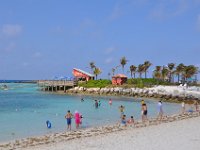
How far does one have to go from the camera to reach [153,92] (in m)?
66.1

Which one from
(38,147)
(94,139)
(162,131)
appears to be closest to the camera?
(38,147)

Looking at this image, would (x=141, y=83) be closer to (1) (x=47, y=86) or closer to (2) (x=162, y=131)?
(1) (x=47, y=86)

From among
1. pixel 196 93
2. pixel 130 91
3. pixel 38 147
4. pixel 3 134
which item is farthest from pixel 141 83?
pixel 38 147

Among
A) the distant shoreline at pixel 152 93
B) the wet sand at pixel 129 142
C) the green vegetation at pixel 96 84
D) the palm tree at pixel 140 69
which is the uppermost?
the palm tree at pixel 140 69

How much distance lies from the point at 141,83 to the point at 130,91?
24.0 feet

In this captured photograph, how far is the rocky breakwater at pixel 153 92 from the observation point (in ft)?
187

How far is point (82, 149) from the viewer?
15.3 metres

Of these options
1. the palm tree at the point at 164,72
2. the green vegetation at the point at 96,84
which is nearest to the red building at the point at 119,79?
the green vegetation at the point at 96,84

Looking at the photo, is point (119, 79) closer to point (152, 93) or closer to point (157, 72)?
point (152, 93)

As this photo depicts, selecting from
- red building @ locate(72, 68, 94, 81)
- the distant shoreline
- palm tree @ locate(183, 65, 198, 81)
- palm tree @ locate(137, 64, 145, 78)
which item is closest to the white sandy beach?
the distant shoreline

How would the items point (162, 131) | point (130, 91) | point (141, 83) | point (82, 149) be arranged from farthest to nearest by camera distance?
point (141, 83) < point (130, 91) < point (162, 131) < point (82, 149)

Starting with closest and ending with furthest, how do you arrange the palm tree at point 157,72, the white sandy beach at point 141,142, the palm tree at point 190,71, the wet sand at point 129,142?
1. the white sandy beach at point 141,142
2. the wet sand at point 129,142
3. the palm tree at point 190,71
4. the palm tree at point 157,72

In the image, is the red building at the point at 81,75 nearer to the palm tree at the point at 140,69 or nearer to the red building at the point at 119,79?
the red building at the point at 119,79

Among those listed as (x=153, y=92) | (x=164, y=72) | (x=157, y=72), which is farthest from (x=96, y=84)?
(x=157, y=72)
